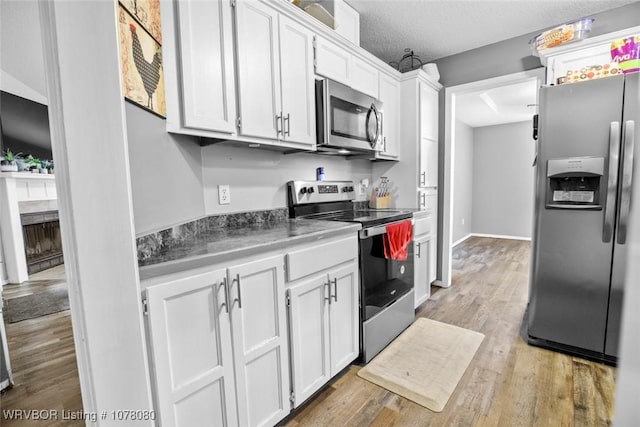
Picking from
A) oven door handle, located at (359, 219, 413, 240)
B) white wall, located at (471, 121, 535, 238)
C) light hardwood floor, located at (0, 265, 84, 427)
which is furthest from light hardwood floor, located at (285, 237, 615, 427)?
white wall, located at (471, 121, 535, 238)

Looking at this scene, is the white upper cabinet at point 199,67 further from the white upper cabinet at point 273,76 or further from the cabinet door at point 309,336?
the cabinet door at point 309,336

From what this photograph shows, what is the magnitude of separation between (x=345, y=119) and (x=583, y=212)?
1.63 metres

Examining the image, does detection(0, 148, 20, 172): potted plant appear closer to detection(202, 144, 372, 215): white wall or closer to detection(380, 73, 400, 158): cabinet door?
detection(202, 144, 372, 215): white wall

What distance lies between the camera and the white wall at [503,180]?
5543 mm

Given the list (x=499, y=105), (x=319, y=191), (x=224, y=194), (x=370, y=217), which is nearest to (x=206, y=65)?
(x=224, y=194)

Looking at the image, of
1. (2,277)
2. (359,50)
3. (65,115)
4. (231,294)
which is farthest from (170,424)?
(359,50)

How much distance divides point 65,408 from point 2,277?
467 millimetres

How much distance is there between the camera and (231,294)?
113 centimetres

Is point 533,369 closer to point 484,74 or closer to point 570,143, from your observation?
point 570,143

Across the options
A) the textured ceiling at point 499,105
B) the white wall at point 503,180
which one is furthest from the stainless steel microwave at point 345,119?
the white wall at point 503,180

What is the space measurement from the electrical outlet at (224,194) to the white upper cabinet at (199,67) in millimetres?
405

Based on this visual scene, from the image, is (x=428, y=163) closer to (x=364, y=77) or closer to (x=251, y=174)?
(x=364, y=77)

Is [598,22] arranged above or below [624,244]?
above

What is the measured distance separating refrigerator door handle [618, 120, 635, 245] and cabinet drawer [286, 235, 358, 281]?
1.57 meters
